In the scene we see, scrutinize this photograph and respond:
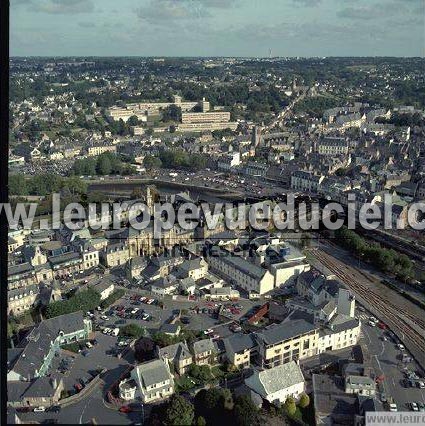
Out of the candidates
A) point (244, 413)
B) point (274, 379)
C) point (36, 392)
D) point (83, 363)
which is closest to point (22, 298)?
point (83, 363)

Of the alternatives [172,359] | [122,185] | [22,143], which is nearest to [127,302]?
[172,359]

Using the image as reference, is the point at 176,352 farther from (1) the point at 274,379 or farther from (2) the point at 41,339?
(2) the point at 41,339

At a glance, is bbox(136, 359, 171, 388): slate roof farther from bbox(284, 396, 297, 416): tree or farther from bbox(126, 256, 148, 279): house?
bbox(126, 256, 148, 279): house

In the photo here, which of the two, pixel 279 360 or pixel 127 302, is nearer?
pixel 279 360

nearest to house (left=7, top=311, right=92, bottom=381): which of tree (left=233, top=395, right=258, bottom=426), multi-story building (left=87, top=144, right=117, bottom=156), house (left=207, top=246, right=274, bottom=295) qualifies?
tree (left=233, top=395, right=258, bottom=426)

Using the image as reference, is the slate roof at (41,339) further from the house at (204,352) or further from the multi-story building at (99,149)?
the multi-story building at (99,149)

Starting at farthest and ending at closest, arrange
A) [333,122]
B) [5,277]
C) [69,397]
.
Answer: [333,122], [69,397], [5,277]

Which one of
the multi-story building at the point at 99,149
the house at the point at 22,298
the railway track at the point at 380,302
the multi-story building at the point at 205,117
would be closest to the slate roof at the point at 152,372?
the house at the point at 22,298

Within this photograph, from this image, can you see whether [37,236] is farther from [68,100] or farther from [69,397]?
[68,100]
